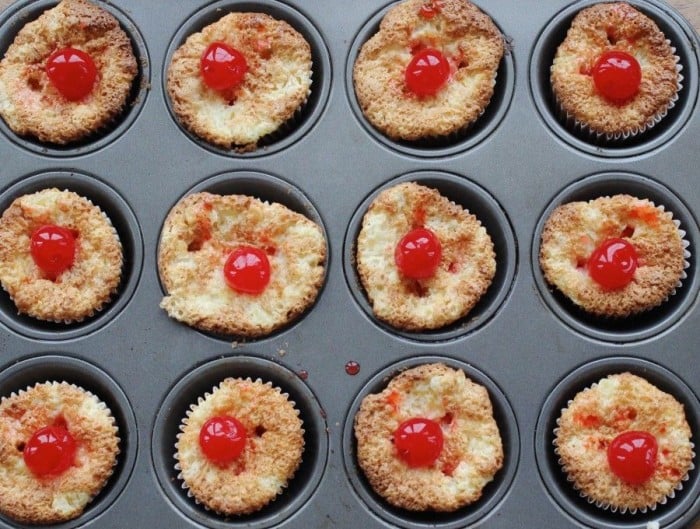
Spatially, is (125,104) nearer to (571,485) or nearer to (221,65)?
(221,65)

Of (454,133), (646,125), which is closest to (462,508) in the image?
(454,133)

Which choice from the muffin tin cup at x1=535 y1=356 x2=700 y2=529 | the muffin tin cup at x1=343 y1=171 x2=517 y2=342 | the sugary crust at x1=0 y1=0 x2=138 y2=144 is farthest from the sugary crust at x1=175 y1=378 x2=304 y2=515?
the sugary crust at x1=0 y1=0 x2=138 y2=144

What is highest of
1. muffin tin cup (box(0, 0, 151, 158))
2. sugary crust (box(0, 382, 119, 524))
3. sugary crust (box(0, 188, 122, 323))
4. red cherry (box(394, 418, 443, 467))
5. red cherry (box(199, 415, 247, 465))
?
muffin tin cup (box(0, 0, 151, 158))

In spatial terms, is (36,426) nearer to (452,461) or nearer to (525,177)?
(452,461)

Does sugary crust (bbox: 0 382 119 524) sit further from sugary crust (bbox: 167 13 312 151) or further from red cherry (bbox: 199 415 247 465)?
sugary crust (bbox: 167 13 312 151)

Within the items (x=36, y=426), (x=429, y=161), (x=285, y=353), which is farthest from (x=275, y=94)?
(x=36, y=426)

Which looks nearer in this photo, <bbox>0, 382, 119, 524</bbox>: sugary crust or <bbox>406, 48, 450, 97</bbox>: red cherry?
<bbox>0, 382, 119, 524</bbox>: sugary crust
